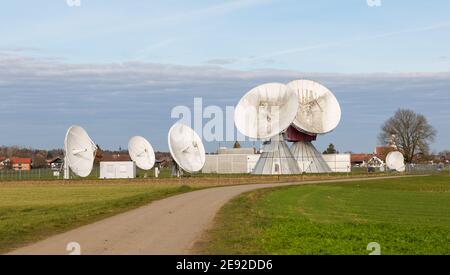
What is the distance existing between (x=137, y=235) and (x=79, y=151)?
6243 cm

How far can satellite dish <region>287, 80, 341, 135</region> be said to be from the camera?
335 feet

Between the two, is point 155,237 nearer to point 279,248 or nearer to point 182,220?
point 279,248

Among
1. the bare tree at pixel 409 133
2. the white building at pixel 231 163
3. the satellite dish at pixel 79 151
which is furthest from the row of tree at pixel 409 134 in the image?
the satellite dish at pixel 79 151

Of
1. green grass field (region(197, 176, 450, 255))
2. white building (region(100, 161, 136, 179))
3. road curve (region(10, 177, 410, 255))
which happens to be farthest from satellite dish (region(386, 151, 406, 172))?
road curve (region(10, 177, 410, 255))

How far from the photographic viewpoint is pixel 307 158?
4124 inches

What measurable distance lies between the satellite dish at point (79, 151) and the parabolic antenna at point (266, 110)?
21.2m

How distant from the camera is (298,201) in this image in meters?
43.0

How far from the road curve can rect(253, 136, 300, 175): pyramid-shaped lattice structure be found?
64.1 metres

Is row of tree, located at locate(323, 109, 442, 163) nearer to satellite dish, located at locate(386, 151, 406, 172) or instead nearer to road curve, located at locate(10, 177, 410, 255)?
satellite dish, located at locate(386, 151, 406, 172)

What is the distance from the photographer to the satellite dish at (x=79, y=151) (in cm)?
8038

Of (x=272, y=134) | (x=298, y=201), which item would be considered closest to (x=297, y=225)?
(x=298, y=201)

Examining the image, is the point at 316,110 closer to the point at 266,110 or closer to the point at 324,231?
the point at 266,110
